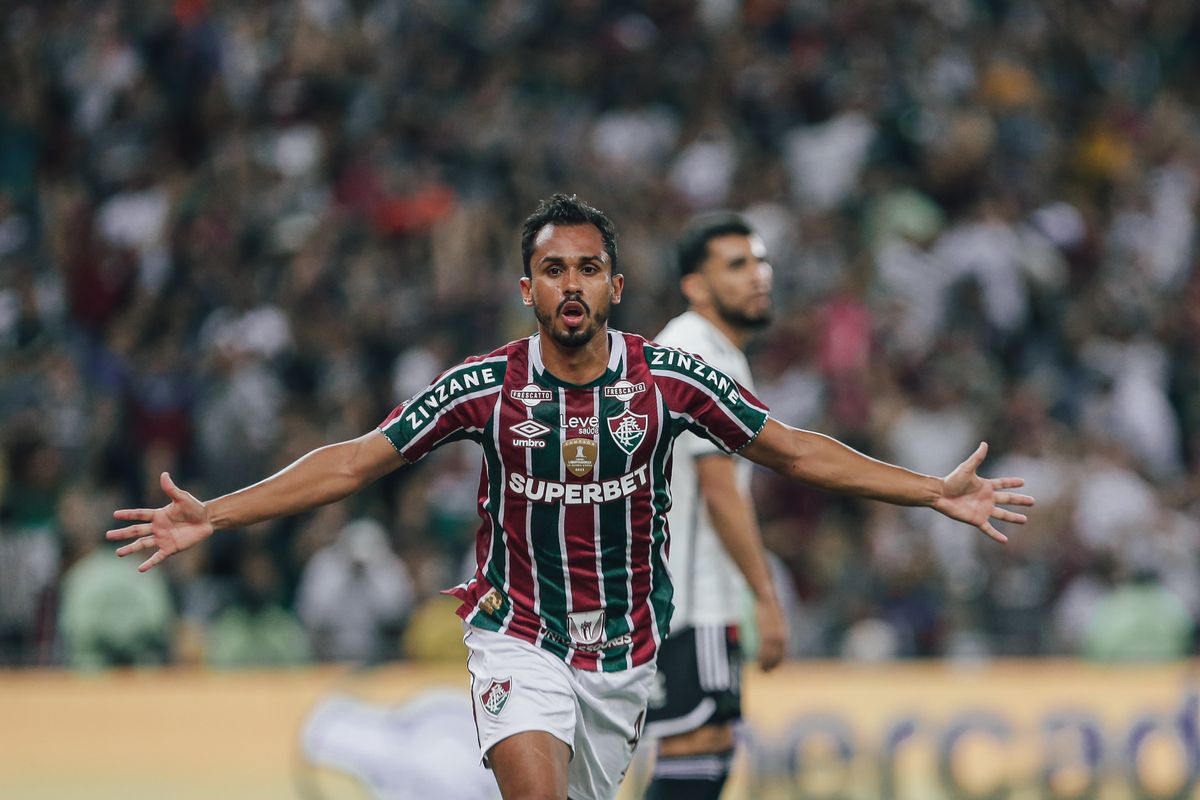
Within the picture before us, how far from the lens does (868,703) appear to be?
387 inches

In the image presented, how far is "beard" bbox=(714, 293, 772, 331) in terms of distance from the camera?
23.1 feet

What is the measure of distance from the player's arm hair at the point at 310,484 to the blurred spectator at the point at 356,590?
5.60 m

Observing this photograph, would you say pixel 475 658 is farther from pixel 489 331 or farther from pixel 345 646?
pixel 489 331

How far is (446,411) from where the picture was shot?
208 inches

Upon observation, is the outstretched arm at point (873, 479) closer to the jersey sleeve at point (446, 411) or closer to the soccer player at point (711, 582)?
the jersey sleeve at point (446, 411)

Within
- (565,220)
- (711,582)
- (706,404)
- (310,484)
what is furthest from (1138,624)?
(310,484)

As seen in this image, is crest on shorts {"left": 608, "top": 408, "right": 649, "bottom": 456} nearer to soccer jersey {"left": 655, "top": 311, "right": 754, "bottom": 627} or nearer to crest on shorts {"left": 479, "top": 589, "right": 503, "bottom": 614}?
crest on shorts {"left": 479, "top": 589, "right": 503, "bottom": 614}

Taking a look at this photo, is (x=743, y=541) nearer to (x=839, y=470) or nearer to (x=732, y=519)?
(x=732, y=519)

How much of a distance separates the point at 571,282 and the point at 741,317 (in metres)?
1.96

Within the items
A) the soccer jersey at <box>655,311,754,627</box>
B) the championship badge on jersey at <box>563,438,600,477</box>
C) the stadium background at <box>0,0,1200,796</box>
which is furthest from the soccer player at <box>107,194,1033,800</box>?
the stadium background at <box>0,0,1200,796</box>

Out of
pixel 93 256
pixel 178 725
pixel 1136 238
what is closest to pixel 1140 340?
pixel 1136 238

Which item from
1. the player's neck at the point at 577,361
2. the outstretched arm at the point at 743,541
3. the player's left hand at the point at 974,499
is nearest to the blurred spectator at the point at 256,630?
the outstretched arm at the point at 743,541

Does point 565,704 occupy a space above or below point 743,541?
below

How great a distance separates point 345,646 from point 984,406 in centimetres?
465
